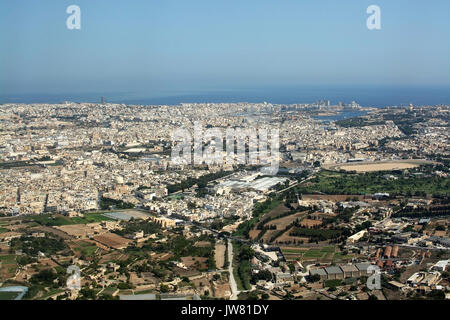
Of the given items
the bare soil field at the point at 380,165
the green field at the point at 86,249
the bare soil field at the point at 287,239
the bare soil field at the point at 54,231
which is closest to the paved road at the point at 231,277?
the bare soil field at the point at 287,239

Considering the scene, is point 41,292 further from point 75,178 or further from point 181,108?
point 181,108

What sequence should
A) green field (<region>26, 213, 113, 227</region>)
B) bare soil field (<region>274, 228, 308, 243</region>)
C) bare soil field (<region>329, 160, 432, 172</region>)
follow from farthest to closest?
bare soil field (<region>329, 160, 432, 172</region>) < green field (<region>26, 213, 113, 227</region>) < bare soil field (<region>274, 228, 308, 243</region>)

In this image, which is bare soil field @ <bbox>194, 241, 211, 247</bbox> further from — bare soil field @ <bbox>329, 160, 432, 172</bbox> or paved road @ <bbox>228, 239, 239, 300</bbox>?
bare soil field @ <bbox>329, 160, 432, 172</bbox>

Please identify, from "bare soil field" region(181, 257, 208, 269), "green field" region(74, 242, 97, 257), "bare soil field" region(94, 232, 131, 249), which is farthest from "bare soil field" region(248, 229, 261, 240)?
"green field" region(74, 242, 97, 257)

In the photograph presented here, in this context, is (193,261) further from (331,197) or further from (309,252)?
(331,197)

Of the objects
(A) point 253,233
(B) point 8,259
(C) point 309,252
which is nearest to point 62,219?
(B) point 8,259

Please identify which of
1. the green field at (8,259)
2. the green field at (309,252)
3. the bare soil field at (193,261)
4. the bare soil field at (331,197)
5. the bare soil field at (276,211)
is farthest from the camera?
the bare soil field at (331,197)

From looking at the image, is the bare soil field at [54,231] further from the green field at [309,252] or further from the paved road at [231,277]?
the green field at [309,252]

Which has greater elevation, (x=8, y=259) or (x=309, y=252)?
(x=8, y=259)

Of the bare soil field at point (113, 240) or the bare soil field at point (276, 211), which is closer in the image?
the bare soil field at point (113, 240)

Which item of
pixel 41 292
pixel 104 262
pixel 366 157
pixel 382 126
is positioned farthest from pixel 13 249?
pixel 382 126

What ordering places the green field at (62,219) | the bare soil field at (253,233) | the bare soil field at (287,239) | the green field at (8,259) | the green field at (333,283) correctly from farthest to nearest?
the green field at (62,219) < the bare soil field at (253,233) < the bare soil field at (287,239) < the green field at (8,259) < the green field at (333,283)
